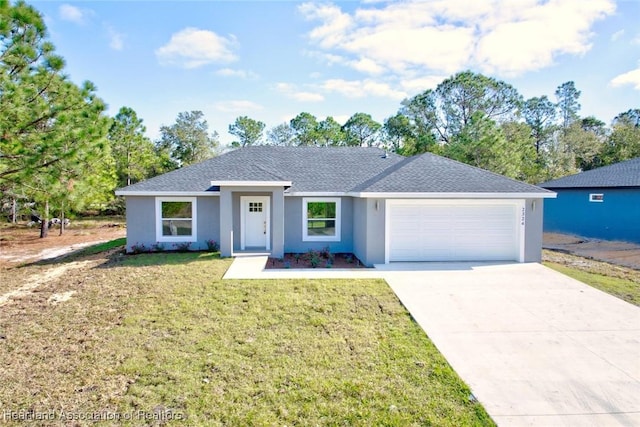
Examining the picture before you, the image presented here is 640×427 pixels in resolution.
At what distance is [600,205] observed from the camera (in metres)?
17.9

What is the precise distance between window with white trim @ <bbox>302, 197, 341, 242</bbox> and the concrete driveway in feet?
15.0

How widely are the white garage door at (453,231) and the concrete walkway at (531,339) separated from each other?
1717 mm

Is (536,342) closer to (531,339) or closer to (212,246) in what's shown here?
(531,339)

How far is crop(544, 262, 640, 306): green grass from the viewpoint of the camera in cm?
843

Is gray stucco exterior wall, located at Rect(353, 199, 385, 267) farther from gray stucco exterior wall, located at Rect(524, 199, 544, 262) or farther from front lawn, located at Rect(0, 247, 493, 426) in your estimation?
gray stucco exterior wall, located at Rect(524, 199, 544, 262)

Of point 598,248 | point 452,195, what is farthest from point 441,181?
point 598,248

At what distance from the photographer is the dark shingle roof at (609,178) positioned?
1694cm

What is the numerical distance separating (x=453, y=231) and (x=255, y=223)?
25.4 ft

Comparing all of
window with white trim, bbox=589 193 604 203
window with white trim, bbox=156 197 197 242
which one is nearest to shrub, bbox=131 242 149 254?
window with white trim, bbox=156 197 197 242

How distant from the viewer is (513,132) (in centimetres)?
3388

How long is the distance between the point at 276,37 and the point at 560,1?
417 inches

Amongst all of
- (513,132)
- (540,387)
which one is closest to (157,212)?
(540,387)

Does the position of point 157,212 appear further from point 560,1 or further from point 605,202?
point 605,202

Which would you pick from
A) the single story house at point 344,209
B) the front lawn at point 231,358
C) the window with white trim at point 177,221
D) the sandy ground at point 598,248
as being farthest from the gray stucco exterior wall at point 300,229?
the sandy ground at point 598,248
